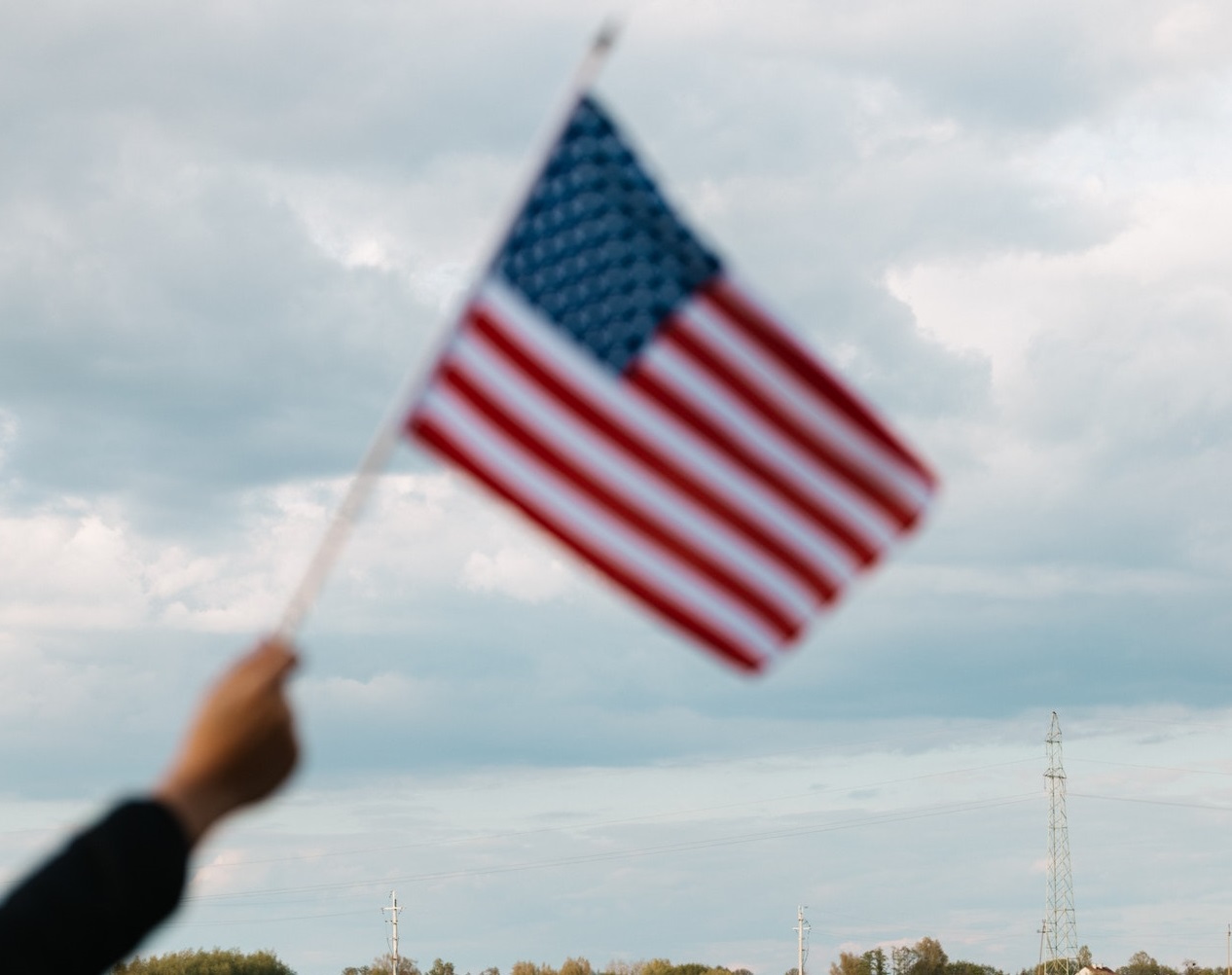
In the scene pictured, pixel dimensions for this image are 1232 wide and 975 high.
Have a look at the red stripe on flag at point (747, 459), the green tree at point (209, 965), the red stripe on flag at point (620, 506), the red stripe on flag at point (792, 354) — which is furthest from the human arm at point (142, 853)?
the green tree at point (209, 965)

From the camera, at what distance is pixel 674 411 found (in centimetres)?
783

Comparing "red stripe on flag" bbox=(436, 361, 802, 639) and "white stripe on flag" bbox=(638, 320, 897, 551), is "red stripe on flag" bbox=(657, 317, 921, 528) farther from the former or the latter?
"red stripe on flag" bbox=(436, 361, 802, 639)

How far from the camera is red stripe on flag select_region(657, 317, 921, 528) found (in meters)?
7.77


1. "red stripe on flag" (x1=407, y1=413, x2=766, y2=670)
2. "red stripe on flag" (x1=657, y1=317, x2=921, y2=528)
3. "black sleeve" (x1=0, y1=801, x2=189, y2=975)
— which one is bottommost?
"black sleeve" (x1=0, y1=801, x2=189, y2=975)

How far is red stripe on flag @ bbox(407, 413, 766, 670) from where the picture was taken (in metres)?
7.31

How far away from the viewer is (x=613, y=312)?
25.5 feet

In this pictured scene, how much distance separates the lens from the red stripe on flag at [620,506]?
7465mm

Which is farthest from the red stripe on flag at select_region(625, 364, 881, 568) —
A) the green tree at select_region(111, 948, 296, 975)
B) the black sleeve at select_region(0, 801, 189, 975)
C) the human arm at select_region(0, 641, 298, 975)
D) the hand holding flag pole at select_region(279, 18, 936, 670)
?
the green tree at select_region(111, 948, 296, 975)

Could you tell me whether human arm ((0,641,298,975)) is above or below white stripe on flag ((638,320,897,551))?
below

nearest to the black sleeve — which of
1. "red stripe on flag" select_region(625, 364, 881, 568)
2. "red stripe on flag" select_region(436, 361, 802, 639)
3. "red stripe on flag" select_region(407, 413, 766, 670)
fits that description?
"red stripe on flag" select_region(407, 413, 766, 670)

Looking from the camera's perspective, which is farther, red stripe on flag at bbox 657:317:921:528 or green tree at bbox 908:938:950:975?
green tree at bbox 908:938:950:975

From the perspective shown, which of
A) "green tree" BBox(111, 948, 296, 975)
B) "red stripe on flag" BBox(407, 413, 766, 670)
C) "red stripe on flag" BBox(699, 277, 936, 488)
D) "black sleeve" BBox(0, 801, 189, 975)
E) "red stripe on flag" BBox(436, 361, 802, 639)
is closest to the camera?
"black sleeve" BBox(0, 801, 189, 975)

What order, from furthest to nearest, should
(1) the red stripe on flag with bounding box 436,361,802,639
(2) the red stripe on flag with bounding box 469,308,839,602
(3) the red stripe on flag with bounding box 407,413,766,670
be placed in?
(2) the red stripe on flag with bounding box 469,308,839,602 → (1) the red stripe on flag with bounding box 436,361,802,639 → (3) the red stripe on flag with bounding box 407,413,766,670

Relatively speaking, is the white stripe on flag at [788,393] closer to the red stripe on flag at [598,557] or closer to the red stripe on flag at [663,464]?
the red stripe on flag at [663,464]
